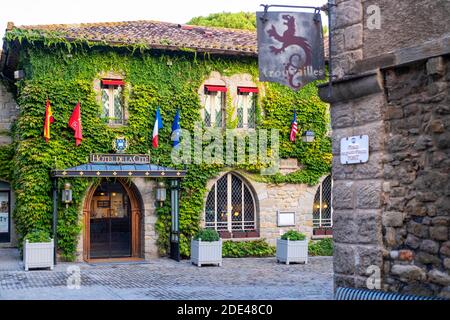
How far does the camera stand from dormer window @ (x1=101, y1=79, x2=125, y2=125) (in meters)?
18.0

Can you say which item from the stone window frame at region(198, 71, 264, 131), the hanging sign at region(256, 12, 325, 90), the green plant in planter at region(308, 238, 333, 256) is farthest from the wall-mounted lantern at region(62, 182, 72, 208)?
the hanging sign at region(256, 12, 325, 90)

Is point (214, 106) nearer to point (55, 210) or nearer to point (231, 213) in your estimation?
point (231, 213)

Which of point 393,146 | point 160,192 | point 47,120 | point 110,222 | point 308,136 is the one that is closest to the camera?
point 393,146

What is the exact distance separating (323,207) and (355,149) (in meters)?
12.4

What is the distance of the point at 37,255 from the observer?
15.7 meters

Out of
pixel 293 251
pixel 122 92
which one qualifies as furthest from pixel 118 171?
pixel 293 251

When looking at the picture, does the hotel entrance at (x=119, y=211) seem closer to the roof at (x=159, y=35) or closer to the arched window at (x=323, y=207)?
the roof at (x=159, y=35)

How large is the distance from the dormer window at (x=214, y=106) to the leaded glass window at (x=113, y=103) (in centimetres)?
234

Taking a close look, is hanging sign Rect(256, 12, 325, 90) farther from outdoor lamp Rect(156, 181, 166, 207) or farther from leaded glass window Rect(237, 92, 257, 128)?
leaded glass window Rect(237, 92, 257, 128)

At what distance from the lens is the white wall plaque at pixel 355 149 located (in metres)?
7.79

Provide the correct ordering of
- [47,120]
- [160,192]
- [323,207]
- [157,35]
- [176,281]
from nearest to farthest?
[176,281]
[47,120]
[160,192]
[157,35]
[323,207]

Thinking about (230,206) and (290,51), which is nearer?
(290,51)
